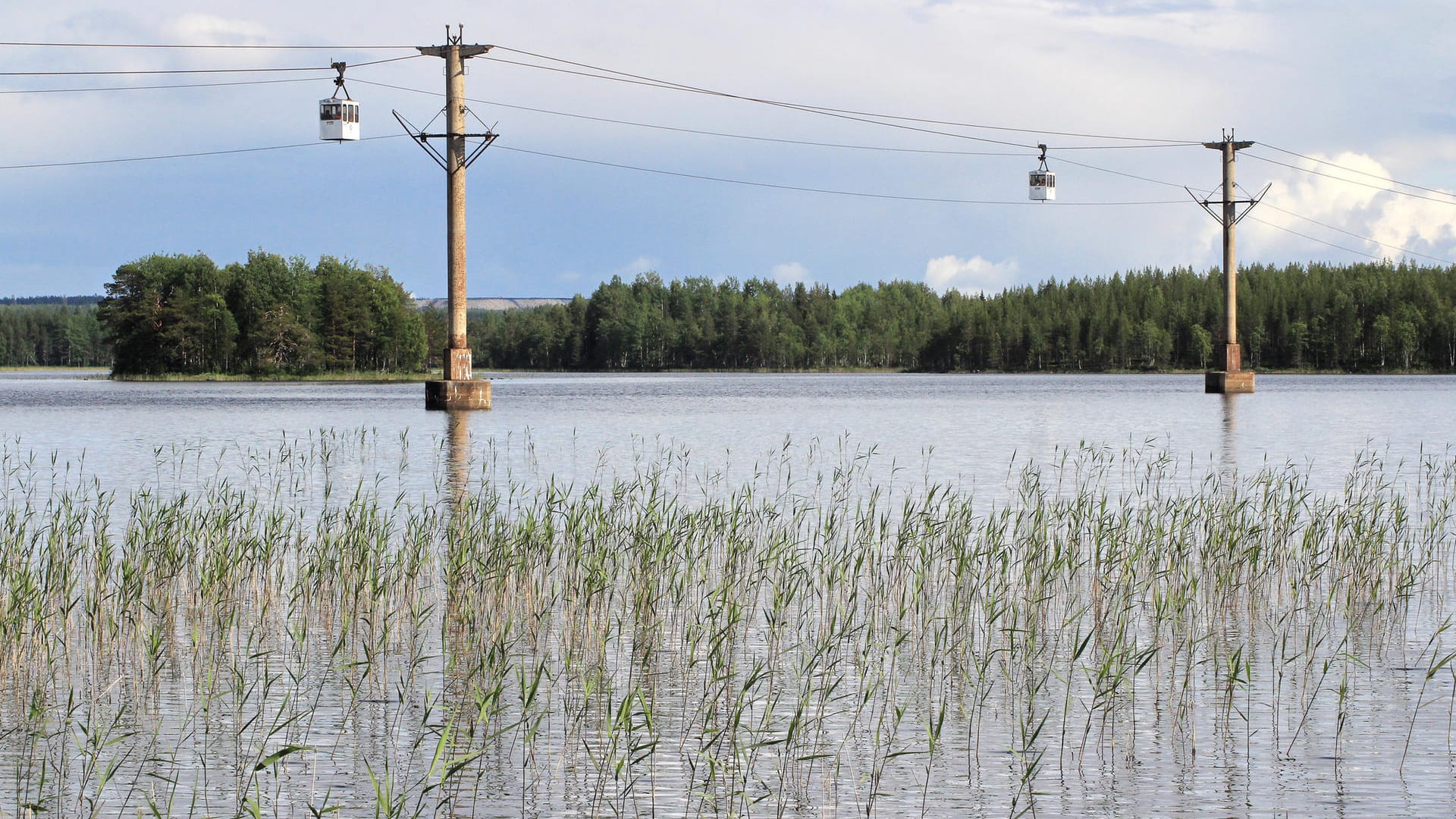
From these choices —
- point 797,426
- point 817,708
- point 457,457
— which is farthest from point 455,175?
point 817,708

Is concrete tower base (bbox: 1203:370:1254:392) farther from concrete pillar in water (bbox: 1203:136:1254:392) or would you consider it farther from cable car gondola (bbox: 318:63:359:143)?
cable car gondola (bbox: 318:63:359:143)

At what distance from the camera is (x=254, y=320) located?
142m

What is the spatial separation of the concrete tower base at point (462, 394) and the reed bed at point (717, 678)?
→ 29.1 meters

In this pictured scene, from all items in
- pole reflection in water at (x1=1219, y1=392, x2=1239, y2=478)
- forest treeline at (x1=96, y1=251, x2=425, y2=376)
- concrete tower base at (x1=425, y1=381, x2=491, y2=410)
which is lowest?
pole reflection in water at (x1=1219, y1=392, x2=1239, y2=478)

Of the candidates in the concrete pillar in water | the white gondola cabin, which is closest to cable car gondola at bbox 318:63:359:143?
the white gondola cabin

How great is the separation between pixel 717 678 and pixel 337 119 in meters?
33.5

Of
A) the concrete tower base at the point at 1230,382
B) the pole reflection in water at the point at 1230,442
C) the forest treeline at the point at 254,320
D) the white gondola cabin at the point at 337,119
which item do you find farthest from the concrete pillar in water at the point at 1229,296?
the forest treeline at the point at 254,320

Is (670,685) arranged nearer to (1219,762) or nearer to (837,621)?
(837,621)

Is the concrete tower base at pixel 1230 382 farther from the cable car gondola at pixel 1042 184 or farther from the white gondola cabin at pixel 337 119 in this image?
the white gondola cabin at pixel 337 119

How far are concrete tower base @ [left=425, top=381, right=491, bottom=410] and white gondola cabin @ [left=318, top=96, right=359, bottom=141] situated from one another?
9255 millimetres

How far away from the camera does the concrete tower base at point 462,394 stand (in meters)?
45.0

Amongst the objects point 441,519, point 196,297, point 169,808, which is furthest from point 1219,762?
point 196,297

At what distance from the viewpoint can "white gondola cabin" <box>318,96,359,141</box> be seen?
3794 cm

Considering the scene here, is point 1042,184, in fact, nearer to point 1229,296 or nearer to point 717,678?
point 1229,296
